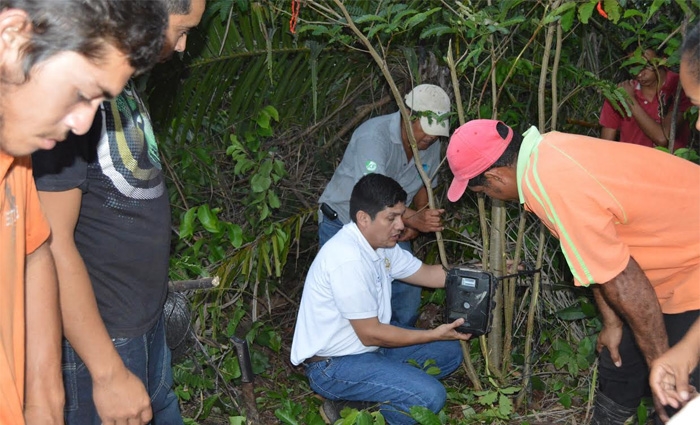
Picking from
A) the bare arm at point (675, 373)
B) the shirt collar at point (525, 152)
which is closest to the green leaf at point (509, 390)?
the shirt collar at point (525, 152)

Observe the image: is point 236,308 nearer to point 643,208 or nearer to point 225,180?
point 225,180

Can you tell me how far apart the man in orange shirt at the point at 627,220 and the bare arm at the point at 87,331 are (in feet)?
4.40

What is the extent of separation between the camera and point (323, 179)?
5.18 metres

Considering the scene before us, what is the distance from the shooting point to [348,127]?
199 inches

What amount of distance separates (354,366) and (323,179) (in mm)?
1806

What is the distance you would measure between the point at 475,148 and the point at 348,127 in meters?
2.23

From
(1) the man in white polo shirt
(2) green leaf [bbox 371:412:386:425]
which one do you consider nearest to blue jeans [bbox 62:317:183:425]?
(2) green leaf [bbox 371:412:386:425]

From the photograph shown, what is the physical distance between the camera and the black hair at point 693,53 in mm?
2023

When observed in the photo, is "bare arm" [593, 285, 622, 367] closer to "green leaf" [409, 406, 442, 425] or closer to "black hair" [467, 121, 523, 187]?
"black hair" [467, 121, 523, 187]

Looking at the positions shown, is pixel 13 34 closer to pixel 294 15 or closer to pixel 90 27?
pixel 90 27

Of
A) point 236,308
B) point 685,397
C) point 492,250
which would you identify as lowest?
point 236,308

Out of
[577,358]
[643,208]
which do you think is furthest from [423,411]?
[643,208]

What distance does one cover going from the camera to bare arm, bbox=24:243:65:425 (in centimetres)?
172

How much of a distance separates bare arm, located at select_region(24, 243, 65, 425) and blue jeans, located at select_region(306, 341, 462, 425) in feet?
6.47
